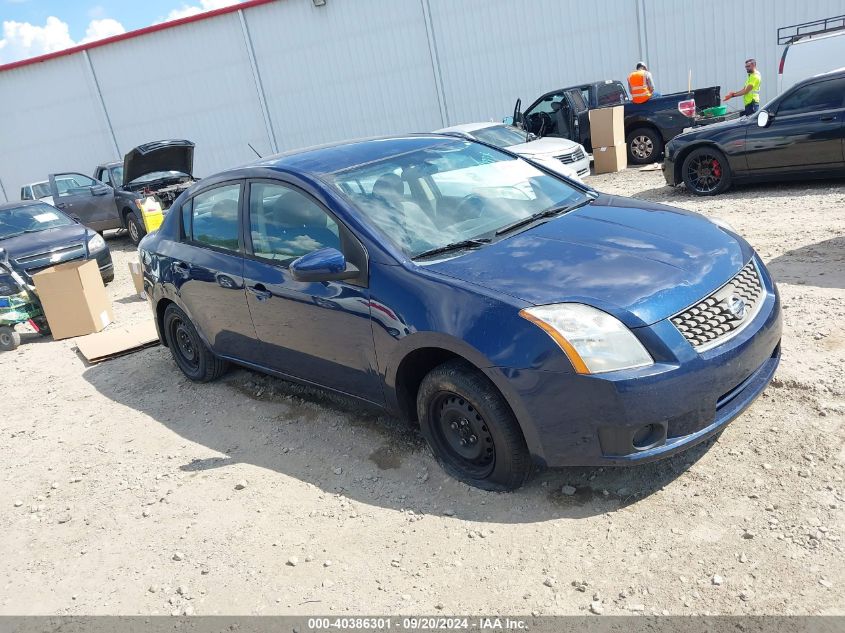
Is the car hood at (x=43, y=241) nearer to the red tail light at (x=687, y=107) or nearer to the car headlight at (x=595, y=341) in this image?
the car headlight at (x=595, y=341)

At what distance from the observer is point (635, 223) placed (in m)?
3.63

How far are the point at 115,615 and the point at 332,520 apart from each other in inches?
40.7

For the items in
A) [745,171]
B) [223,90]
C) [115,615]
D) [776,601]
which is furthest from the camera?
[223,90]

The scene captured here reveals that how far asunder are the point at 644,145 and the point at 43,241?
10.7 m

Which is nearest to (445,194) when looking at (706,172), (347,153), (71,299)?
(347,153)

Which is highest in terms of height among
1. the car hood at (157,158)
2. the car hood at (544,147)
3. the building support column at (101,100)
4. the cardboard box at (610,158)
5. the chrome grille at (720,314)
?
the building support column at (101,100)

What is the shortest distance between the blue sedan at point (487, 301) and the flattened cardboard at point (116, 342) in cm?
223

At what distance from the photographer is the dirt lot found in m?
2.70

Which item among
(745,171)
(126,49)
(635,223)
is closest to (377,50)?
(126,49)

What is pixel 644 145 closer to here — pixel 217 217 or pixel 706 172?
pixel 706 172

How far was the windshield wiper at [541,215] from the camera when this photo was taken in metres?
3.71

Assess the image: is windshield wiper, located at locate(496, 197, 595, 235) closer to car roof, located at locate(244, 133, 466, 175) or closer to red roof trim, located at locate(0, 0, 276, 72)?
car roof, located at locate(244, 133, 466, 175)

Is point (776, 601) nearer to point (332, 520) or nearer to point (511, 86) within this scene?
point (332, 520)

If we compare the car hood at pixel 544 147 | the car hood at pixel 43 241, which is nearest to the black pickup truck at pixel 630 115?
the car hood at pixel 544 147
